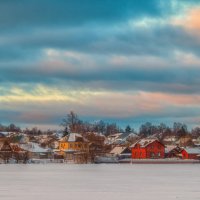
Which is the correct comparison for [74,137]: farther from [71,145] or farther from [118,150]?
[118,150]

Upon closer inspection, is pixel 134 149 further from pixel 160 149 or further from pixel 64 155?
pixel 64 155

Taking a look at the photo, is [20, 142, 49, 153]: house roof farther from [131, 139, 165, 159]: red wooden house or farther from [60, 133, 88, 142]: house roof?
[131, 139, 165, 159]: red wooden house

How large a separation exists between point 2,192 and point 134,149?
4011 inches

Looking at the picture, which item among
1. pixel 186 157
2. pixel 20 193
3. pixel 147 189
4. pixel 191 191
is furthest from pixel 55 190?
pixel 186 157

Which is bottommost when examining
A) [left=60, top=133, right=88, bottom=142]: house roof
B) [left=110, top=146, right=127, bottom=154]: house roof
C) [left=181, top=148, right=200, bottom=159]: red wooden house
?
[left=181, top=148, right=200, bottom=159]: red wooden house

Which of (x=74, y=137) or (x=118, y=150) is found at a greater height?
(x=74, y=137)

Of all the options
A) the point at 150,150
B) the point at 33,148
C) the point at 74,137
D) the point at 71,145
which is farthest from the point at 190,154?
the point at 33,148

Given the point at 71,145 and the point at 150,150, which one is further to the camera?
the point at 71,145

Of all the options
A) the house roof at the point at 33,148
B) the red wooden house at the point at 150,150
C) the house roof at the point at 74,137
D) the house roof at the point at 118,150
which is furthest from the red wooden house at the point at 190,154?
the house roof at the point at 33,148

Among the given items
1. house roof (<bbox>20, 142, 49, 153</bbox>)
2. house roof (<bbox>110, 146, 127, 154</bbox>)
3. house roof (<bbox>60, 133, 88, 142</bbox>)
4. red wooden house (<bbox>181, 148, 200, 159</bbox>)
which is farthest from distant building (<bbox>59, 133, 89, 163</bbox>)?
red wooden house (<bbox>181, 148, 200, 159</bbox>)

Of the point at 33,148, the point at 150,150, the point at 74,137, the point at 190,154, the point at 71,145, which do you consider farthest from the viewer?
the point at 71,145

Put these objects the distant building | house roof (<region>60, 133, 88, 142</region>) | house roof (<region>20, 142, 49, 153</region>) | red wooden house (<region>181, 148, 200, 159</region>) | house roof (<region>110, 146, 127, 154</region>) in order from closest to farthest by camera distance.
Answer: red wooden house (<region>181, 148, 200, 159</region>)
the distant building
house roof (<region>20, 142, 49, 153</region>)
house roof (<region>60, 133, 88, 142</region>)
house roof (<region>110, 146, 127, 154</region>)

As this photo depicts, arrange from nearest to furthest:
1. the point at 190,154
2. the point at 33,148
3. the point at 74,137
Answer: the point at 190,154 < the point at 33,148 < the point at 74,137

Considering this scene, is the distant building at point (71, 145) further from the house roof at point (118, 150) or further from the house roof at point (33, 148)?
the house roof at point (118, 150)
